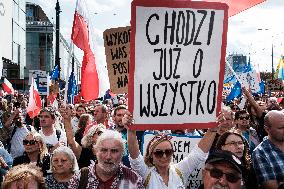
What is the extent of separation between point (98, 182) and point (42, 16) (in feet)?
225

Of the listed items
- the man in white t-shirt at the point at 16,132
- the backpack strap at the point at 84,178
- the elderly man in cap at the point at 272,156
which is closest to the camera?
the backpack strap at the point at 84,178

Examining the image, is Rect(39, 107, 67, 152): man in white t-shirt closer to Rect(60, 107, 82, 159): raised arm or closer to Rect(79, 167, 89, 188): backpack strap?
Rect(60, 107, 82, 159): raised arm

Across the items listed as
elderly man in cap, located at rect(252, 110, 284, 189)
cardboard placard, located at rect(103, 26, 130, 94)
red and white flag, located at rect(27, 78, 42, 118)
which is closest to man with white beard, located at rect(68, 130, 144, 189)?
elderly man in cap, located at rect(252, 110, 284, 189)

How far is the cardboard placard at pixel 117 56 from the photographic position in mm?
6109

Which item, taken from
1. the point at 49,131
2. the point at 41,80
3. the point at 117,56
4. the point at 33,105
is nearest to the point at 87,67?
the point at 117,56

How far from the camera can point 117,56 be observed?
621 centimetres

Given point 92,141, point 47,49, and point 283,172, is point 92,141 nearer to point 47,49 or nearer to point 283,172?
point 283,172

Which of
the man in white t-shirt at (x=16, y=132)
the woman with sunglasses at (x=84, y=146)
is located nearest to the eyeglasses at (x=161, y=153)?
the woman with sunglasses at (x=84, y=146)

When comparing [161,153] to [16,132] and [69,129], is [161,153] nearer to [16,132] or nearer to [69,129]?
[69,129]

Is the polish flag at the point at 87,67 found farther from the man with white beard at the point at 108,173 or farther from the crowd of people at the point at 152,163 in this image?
the man with white beard at the point at 108,173

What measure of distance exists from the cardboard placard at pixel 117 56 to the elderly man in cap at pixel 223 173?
3.32 m

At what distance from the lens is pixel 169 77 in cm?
378

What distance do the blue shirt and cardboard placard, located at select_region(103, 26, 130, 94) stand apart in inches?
89.1

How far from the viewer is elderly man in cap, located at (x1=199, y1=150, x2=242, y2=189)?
2.73 meters
